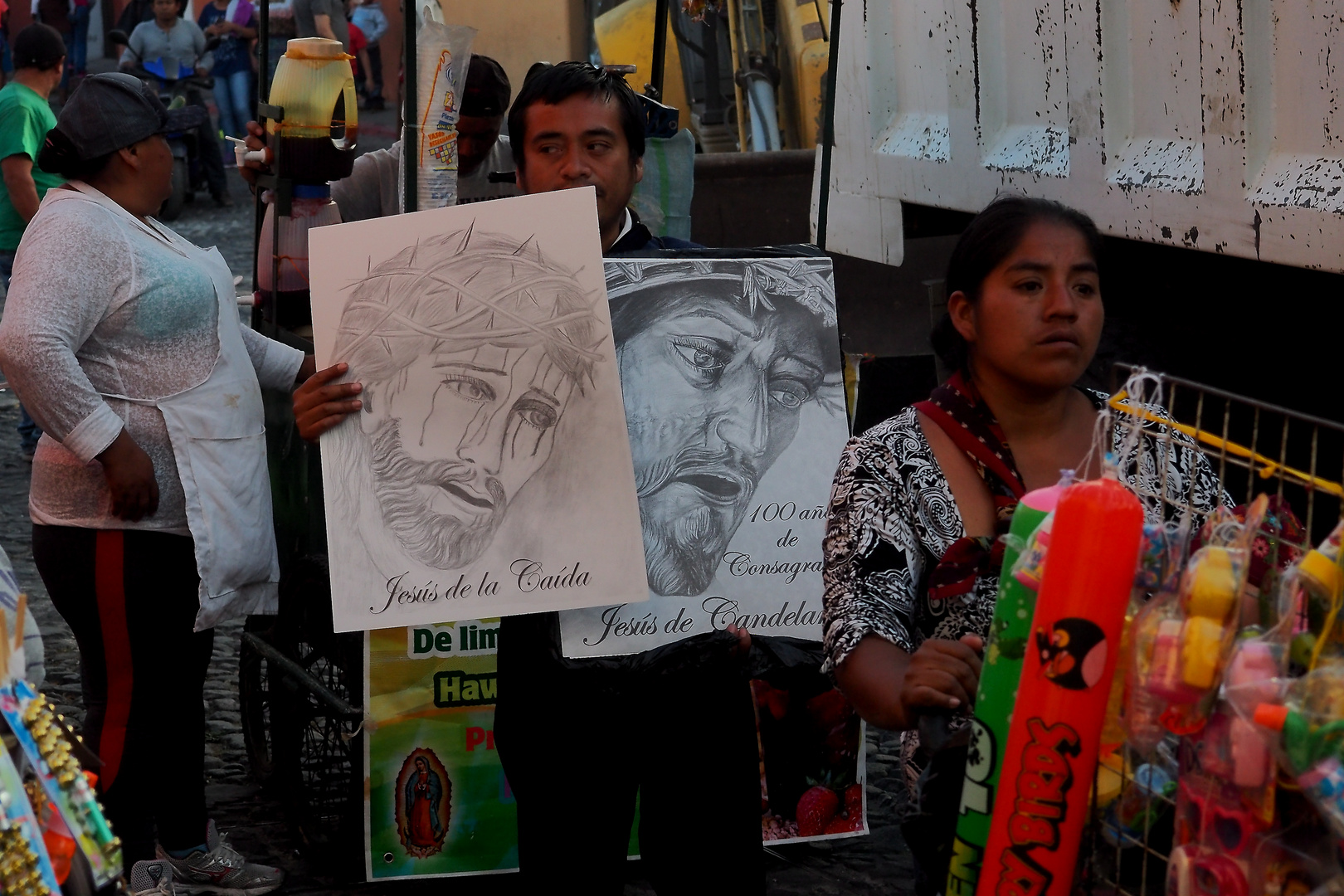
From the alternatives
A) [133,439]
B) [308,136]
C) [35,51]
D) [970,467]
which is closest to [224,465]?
[133,439]

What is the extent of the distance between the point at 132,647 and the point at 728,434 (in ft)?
4.69

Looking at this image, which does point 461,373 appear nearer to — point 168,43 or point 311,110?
point 311,110

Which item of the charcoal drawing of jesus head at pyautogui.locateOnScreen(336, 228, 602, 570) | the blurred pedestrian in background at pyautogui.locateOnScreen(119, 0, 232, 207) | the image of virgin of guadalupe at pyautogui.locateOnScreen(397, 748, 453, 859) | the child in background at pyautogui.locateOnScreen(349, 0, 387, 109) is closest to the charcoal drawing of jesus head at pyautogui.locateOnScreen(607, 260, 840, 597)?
the charcoal drawing of jesus head at pyautogui.locateOnScreen(336, 228, 602, 570)

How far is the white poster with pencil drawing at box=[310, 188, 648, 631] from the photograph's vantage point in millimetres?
2211

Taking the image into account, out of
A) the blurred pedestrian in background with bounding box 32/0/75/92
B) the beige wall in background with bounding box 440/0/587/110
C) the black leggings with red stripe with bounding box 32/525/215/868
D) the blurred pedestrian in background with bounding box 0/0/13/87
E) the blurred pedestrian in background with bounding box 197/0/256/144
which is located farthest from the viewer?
the blurred pedestrian in background with bounding box 32/0/75/92

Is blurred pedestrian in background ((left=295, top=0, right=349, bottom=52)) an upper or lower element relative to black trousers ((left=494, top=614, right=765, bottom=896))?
upper

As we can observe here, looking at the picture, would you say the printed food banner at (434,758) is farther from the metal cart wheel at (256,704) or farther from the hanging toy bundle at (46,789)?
the hanging toy bundle at (46,789)

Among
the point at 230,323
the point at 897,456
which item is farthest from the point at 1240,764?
the point at 230,323

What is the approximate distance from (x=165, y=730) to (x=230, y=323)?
2.85 feet

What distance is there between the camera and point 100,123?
9.69 ft

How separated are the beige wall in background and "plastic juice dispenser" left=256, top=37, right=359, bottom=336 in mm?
1084

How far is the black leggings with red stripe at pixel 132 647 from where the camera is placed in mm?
2910

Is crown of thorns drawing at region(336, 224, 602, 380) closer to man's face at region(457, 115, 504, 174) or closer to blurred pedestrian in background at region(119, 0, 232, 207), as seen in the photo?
man's face at region(457, 115, 504, 174)

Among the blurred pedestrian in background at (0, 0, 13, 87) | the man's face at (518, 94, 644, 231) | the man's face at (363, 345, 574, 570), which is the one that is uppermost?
the blurred pedestrian in background at (0, 0, 13, 87)
